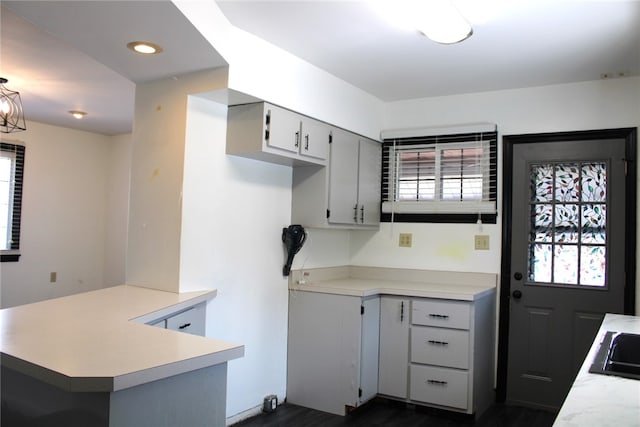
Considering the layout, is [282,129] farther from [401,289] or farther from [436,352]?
[436,352]

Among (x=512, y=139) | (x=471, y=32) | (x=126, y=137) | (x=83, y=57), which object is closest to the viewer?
(x=471, y=32)

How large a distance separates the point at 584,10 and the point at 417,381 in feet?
7.90

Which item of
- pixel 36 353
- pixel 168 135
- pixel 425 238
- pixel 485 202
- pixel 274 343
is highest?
pixel 168 135

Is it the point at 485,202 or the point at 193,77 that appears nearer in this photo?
the point at 193,77

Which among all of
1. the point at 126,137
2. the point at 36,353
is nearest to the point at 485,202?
the point at 36,353

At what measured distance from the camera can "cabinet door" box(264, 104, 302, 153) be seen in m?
3.03

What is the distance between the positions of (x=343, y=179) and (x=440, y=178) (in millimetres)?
862

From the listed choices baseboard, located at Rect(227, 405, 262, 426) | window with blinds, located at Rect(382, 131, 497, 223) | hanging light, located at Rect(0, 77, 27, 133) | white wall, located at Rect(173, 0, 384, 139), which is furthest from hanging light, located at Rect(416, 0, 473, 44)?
hanging light, located at Rect(0, 77, 27, 133)

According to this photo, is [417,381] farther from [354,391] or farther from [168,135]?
[168,135]

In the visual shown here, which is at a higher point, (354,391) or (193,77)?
(193,77)

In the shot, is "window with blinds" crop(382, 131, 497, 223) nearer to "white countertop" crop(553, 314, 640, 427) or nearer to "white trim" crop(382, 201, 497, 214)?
"white trim" crop(382, 201, 497, 214)

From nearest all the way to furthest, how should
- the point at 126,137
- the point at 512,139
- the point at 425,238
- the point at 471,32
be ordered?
1. the point at 471,32
2. the point at 512,139
3. the point at 425,238
4. the point at 126,137

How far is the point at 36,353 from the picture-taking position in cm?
142

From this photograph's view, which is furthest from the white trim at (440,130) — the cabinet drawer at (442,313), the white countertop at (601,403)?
the white countertop at (601,403)
